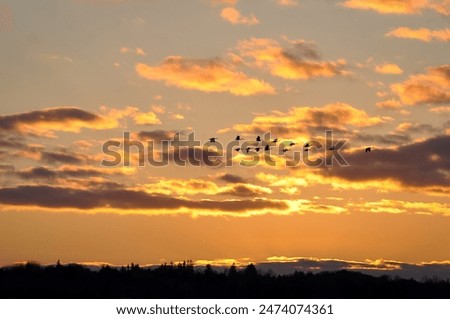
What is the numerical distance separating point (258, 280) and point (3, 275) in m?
52.3

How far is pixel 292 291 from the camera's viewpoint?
192500 millimetres

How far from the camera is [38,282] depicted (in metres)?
187

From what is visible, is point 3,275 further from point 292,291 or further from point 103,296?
point 292,291
